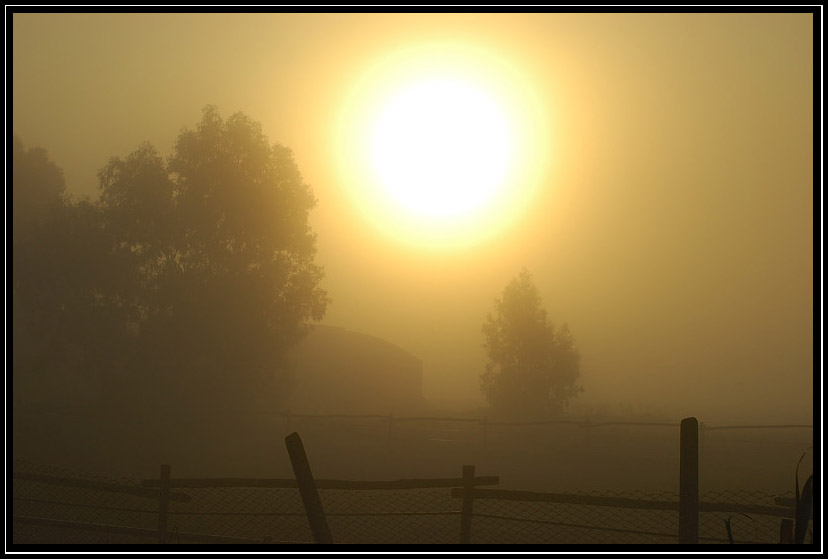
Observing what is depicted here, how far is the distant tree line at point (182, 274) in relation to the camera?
30.6 m

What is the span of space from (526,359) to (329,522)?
38.9m

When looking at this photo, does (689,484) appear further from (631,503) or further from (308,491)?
(308,491)

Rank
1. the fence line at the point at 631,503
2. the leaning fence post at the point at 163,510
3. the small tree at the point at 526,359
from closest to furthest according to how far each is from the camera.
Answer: the fence line at the point at 631,503, the leaning fence post at the point at 163,510, the small tree at the point at 526,359

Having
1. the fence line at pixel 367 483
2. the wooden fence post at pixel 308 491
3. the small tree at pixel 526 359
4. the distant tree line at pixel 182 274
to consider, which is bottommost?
the wooden fence post at pixel 308 491

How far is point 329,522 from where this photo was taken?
670 inches

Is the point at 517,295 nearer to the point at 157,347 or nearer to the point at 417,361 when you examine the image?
the point at 417,361

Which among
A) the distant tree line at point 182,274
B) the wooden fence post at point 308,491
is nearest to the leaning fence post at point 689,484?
the wooden fence post at point 308,491

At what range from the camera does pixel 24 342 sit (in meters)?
37.0

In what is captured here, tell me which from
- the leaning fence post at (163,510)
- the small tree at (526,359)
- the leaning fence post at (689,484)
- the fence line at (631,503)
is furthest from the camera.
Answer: the small tree at (526,359)

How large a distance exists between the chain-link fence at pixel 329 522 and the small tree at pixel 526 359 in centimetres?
3118

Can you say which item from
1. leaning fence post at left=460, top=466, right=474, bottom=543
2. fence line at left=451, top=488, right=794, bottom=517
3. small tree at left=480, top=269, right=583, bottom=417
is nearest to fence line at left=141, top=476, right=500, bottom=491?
leaning fence post at left=460, top=466, right=474, bottom=543

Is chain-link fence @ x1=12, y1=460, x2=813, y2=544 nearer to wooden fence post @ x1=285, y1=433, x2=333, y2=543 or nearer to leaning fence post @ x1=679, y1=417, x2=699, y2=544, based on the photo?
leaning fence post @ x1=679, y1=417, x2=699, y2=544

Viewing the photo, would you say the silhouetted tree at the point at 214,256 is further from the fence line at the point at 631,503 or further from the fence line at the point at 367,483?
the fence line at the point at 631,503
